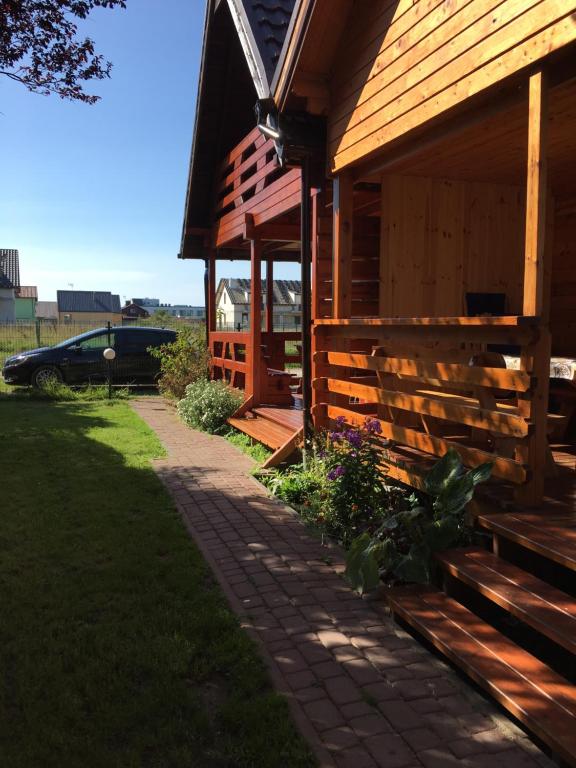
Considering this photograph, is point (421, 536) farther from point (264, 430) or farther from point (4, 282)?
point (4, 282)

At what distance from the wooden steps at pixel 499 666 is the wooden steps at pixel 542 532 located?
453 mm

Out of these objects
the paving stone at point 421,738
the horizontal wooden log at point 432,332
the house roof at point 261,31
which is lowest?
the paving stone at point 421,738

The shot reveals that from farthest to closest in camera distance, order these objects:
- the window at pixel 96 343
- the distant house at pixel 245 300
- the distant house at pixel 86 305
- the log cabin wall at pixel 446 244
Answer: the distant house at pixel 86 305 → the distant house at pixel 245 300 → the window at pixel 96 343 → the log cabin wall at pixel 446 244

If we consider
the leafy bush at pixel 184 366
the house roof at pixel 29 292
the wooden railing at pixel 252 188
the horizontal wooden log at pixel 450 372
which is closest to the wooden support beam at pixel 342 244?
the horizontal wooden log at pixel 450 372

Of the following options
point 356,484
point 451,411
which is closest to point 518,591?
point 451,411

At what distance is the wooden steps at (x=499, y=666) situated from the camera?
2.30m

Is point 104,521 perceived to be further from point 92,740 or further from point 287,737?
point 287,737

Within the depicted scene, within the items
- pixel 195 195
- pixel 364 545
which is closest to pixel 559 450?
pixel 364 545

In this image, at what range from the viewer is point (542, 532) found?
10.6 ft

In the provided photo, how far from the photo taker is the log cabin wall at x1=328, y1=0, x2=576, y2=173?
3.64 m

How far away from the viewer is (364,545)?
385 centimetres

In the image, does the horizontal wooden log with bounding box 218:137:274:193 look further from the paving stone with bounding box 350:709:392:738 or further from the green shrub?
the paving stone with bounding box 350:709:392:738

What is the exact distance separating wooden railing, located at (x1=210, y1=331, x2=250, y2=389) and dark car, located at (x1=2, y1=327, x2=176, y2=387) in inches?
163

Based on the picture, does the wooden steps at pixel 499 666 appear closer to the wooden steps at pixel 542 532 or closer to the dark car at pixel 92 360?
the wooden steps at pixel 542 532
